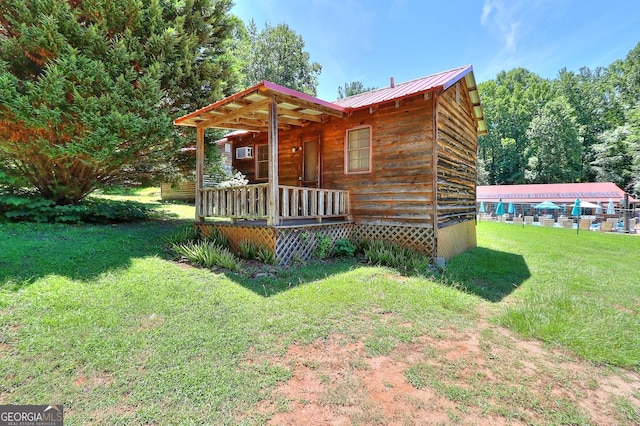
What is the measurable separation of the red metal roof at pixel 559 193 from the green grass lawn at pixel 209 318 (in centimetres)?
2504

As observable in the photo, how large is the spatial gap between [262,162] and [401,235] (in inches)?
233

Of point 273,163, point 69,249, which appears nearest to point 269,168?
point 273,163

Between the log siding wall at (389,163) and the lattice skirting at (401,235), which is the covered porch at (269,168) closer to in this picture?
the log siding wall at (389,163)

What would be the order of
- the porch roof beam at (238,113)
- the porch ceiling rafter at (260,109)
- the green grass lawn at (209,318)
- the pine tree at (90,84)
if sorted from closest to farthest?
the green grass lawn at (209,318) → the porch ceiling rafter at (260,109) → the porch roof beam at (238,113) → the pine tree at (90,84)

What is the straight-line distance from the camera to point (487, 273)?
21.9 feet

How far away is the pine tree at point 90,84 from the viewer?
6.71m

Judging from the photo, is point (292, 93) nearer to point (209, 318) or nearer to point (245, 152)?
point (209, 318)

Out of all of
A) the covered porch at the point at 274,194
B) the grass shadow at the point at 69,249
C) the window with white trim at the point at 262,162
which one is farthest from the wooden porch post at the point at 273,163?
the window with white trim at the point at 262,162

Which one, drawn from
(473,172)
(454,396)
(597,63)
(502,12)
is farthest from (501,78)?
(454,396)

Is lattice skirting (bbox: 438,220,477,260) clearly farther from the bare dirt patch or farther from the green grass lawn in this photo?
the bare dirt patch

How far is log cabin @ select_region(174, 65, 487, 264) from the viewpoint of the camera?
6555mm

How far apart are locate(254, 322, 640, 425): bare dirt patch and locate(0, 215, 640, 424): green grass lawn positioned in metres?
0.13

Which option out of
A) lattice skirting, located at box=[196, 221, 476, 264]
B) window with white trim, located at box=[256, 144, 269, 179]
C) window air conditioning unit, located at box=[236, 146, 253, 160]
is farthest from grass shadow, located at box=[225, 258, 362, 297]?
window air conditioning unit, located at box=[236, 146, 253, 160]

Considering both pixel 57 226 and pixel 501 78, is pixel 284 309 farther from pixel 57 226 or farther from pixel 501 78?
pixel 501 78
